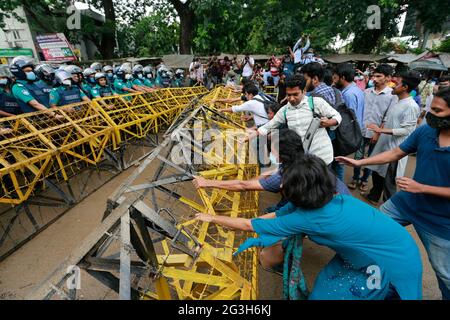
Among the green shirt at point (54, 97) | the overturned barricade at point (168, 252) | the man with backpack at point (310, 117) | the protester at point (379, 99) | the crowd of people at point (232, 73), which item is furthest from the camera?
the crowd of people at point (232, 73)

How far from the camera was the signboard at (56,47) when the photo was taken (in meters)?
15.6

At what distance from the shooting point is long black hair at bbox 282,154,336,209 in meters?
1.35

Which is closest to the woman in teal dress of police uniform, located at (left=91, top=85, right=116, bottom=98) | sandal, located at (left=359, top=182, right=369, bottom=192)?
sandal, located at (left=359, top=182, right=369, bottom=192)

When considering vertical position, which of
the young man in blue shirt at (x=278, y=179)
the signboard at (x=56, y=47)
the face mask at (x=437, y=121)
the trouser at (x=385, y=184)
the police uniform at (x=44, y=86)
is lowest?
the trouser at (x=385, y=184)

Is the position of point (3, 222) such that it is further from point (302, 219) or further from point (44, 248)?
point (302, 219)

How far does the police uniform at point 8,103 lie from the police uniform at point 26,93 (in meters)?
0.25

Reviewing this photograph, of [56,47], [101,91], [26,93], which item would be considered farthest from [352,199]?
[56,47]

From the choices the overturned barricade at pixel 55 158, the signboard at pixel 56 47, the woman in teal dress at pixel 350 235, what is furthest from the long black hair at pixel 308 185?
the signboard at pixel 56 47

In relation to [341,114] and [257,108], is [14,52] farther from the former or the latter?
[341,114]

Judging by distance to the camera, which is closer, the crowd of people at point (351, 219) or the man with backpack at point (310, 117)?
the crowd of people at point (351, 219)

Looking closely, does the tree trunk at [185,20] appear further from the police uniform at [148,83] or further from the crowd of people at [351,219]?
the crowd of people at [351,219]

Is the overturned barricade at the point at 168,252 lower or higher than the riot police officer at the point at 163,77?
lower

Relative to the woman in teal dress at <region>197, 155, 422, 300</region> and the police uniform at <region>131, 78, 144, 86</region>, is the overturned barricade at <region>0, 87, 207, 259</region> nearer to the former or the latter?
the police uniform at <region>131, 78, 144, 86</region>

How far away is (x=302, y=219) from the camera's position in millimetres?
Answer: 1394
